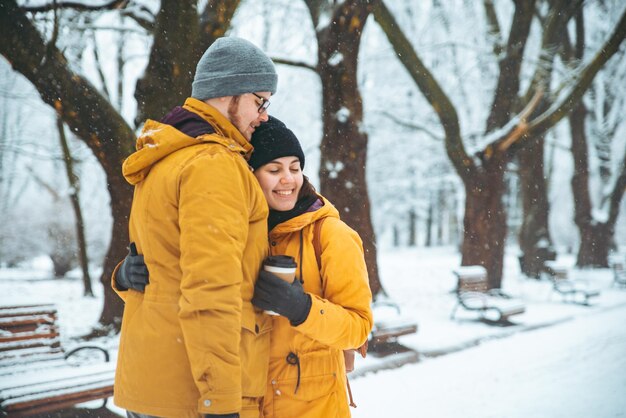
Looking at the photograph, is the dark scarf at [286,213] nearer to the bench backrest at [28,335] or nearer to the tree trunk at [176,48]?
the tree trunk at [176,48]

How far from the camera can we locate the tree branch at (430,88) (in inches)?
356

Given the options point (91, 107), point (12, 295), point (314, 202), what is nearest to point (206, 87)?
point (314, 202)

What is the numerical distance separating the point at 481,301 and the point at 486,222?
222cm

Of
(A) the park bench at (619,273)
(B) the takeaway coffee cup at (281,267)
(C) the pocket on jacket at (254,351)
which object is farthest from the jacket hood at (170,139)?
(A) the park bench at (619,273)

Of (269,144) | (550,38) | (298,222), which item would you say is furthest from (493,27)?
(298,222)

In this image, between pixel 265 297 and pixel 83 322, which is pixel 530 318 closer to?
pixel 83 322

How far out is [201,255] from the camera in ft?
5.04

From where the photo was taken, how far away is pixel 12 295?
44.9 ft

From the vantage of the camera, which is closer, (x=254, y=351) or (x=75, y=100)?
(x=254, y=351)

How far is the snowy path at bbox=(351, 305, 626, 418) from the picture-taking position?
4727mm

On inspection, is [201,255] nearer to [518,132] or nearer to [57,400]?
[57,400]

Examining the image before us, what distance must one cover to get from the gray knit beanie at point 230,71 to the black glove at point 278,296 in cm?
70

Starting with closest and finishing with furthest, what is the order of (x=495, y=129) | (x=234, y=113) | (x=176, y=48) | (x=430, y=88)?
(x=234, y=113)
(x=176, y=48)
(x=430, y=88)
(x=495, y=129)

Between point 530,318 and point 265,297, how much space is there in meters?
9.31
